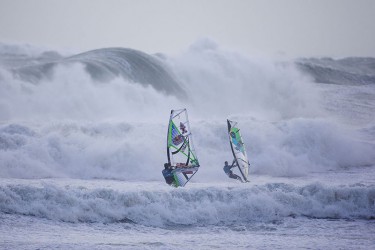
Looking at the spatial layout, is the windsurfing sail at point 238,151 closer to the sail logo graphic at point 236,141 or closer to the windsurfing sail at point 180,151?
the sail logo graphic at point 236,141

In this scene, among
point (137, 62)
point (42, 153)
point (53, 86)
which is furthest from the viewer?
point (137, 62)

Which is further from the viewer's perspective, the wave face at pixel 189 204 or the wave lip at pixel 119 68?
the wave lip at pixel 119 68

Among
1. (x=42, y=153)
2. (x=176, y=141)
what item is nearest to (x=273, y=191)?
(x=176, y=141)

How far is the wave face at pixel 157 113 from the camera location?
49.9 feet

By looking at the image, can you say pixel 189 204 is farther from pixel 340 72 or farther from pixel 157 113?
pixel 340 72

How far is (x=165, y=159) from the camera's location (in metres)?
16.0

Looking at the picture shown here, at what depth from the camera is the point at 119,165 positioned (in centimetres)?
1512

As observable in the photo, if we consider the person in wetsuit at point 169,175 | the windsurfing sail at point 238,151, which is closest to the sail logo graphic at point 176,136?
the person in wetsuit at point 169,175

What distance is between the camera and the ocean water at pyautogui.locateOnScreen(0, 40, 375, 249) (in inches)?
357

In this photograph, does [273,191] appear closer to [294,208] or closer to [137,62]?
[294,208]

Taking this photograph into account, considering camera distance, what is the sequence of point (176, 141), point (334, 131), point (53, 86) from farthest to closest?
point (53, 86) < point (334, 131) < point (176, 141)

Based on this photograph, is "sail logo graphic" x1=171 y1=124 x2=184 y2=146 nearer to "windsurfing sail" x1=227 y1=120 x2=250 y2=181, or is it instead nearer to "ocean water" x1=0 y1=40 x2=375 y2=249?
"ocean water" x1=0 y1=40 x2=375 y2=249

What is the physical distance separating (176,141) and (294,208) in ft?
12.0

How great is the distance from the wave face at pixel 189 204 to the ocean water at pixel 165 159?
28 mm
